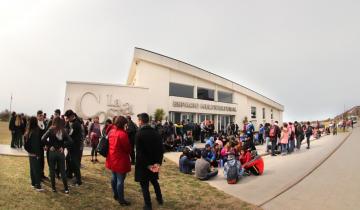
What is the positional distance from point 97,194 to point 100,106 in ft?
51.8

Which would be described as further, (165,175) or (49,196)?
(165,175)

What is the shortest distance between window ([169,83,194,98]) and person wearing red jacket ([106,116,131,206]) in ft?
71.0

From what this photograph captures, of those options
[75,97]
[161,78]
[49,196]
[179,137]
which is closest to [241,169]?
[49,196]

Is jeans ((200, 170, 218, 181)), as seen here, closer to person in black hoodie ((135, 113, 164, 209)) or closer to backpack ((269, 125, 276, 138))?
person in black hoodie ((135, 113, 164, 209))

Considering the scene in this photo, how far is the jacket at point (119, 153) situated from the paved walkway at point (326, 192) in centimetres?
319

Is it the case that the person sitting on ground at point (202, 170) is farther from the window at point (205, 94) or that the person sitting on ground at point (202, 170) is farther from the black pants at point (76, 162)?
the window at point (205, 94)

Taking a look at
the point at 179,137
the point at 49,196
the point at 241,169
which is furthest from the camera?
the point at 179,137

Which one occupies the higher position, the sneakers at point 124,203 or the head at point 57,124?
the head at point 57,124

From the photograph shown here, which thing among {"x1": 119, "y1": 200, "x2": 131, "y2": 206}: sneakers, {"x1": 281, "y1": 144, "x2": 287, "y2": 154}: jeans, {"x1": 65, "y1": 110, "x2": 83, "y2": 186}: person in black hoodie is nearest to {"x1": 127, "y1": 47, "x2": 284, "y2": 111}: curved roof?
{"x1": 281, "y1": 144, "x2": 287, "y2": 154}: jeans

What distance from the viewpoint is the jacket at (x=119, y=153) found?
6.06 metres

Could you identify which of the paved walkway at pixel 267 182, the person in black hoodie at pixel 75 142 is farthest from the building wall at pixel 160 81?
the person in black hoodie at pixel 75 142

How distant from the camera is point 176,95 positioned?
28.4 meters

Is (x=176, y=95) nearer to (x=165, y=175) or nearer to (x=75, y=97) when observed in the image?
(x=75, y=97)

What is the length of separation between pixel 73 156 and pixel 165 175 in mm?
3375
